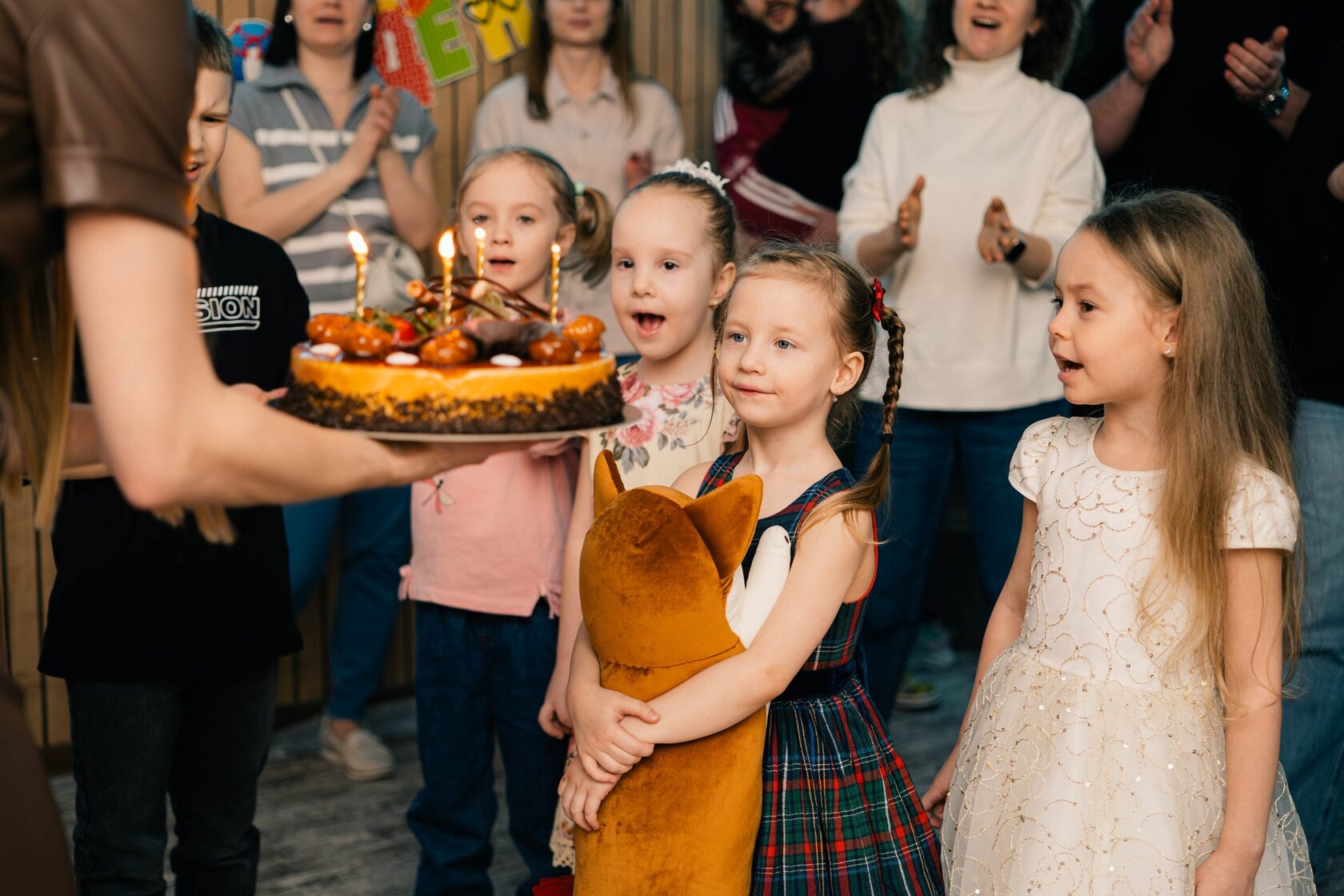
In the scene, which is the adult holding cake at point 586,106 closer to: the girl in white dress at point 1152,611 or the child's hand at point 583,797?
the girl in white dress at point 1152,611

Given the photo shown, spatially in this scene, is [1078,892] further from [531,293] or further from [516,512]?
[531,293]

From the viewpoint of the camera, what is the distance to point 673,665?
177 centimetres

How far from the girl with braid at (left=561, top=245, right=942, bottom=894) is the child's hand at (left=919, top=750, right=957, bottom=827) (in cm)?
17

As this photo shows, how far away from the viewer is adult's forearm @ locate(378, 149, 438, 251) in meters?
3.52

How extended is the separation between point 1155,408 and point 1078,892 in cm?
71

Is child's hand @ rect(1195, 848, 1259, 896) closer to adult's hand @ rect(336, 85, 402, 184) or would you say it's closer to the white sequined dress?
the white sequined dress

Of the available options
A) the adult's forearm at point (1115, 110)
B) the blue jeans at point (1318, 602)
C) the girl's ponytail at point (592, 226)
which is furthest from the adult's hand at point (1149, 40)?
the girl's ponytail at point (592, 226)

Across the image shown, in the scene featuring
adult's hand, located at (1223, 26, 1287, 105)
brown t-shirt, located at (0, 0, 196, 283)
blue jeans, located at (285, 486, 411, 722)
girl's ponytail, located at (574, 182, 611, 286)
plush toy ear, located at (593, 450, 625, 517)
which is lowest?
blue jeans, located at (285, 486, 411, 722)

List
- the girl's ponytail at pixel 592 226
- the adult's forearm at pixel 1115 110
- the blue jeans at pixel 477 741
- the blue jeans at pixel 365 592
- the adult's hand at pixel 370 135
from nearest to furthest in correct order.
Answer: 1. the blue jeans at pixel 477 741
2. the girl's ponytail at pixel 592 226
3. the adult's forearm at pixel 1115 110
4. the adult's hand at pixel 370 135
5. the blue jeans at pixel 365 592

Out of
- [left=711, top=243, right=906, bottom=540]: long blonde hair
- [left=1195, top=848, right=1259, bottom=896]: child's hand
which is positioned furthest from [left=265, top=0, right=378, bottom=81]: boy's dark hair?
[left=1195, top=848, right=1259, bottom=896]: child's hand

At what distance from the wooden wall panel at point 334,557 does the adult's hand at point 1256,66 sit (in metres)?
2.00

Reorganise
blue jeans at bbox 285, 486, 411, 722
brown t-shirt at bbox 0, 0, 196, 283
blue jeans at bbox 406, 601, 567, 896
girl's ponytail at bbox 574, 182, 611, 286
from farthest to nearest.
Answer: blue jeans at bbox 285, 486, 411, 722 < girl's ponytail at bbox 574, 182, 611, 286 < blue jeans at bbox 406, 601, 567, 896 < brown t-shirt at bbox 0, 0, 196, 283

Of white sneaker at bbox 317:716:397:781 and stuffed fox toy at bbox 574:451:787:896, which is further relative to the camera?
white sneaker at bbox 317:716:397:781

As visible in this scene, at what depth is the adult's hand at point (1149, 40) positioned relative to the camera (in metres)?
3.15
